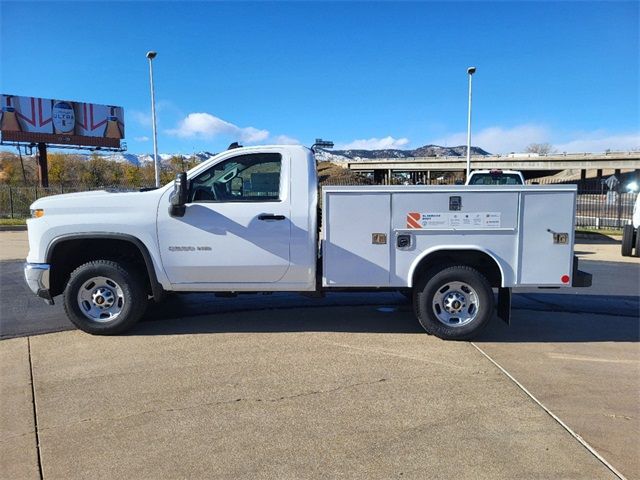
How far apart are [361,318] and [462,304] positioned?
145 centimetres

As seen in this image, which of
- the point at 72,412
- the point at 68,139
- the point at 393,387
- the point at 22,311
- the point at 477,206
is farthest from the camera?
the point at 68,139

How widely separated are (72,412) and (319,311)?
12.0 feet

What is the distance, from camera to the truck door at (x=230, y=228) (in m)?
5.56

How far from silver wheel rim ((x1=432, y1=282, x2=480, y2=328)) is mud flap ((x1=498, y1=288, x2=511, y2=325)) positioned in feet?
1.32

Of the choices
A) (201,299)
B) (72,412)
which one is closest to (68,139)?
(201,299)

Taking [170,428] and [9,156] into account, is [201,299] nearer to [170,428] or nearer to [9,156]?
[170,428]

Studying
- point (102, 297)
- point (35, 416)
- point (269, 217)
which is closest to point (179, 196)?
point (269, 217)

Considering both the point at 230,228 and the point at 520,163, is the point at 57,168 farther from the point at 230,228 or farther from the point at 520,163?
the point at 230,228

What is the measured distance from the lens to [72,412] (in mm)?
3896

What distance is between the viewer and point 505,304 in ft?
19.1

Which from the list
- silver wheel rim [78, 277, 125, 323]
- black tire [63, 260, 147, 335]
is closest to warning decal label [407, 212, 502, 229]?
black tire [63, 260, 147, 335]

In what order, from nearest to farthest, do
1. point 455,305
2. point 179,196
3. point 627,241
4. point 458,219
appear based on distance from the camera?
1. point 179,196
2. point 458,219
3. point 455,305
4. point 627,241

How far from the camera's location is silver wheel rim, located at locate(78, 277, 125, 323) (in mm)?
5738

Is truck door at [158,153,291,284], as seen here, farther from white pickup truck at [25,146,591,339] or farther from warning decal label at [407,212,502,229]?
warning decal label at [407,212,502,229]
